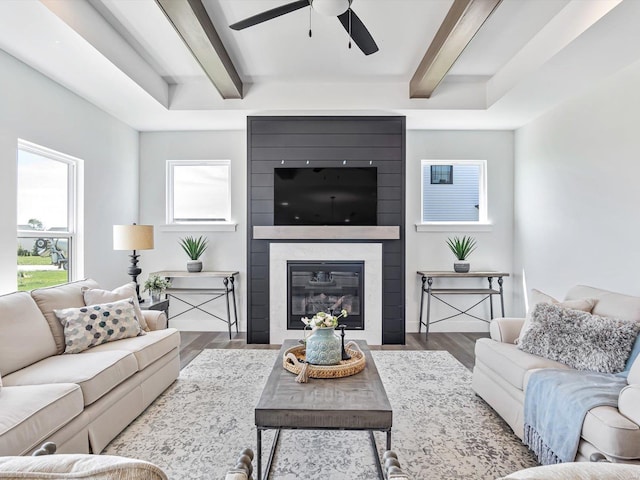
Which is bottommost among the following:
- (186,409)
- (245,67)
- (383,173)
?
(186,409)

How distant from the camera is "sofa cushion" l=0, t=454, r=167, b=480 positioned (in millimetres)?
710

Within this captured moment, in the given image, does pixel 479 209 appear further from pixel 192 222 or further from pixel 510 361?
pixel 192 222

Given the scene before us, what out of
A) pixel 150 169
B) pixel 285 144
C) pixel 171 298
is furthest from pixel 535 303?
pixel 150 169

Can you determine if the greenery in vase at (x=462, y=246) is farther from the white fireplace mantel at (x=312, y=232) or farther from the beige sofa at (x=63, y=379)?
the beige sofa at (x=63, y=379)

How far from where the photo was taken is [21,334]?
2342mm

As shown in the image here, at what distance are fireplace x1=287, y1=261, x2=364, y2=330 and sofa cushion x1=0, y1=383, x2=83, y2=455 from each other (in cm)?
271

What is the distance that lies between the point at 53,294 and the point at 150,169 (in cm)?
273

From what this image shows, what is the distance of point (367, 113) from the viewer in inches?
172

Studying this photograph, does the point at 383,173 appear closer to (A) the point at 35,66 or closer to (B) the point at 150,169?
(B) the point at 150,169

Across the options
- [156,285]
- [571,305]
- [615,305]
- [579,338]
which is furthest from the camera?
[156,285]

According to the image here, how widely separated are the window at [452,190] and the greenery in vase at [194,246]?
301 centimetres

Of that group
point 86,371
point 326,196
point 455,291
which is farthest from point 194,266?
point 455,291

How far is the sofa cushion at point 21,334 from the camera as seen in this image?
2.24 m

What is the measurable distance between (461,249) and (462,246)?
56mm
